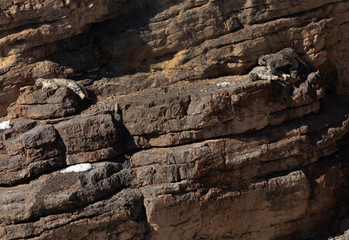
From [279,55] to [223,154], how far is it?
3.14 metres

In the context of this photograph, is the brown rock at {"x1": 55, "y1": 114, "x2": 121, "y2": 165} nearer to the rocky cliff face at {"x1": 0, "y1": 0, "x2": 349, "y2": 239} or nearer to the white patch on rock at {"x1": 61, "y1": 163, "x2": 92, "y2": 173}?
the rocky cliff face at {"x1": 0, "y1": 0, "x2": 349, "y2": 239}

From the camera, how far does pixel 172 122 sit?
12.0 metres

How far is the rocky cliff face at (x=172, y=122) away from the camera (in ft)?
37.9

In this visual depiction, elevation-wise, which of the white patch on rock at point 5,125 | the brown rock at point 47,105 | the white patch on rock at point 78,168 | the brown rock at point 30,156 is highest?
the brown rock at point 47,105

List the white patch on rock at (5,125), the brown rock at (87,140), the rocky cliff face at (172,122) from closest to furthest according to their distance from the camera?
the rocky cliff face at (172,122)
the brown rock at (87,140)
the white patch on rock at (5,125)

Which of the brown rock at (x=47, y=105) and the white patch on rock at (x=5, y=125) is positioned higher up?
the brown rock at (x=47, y=105)

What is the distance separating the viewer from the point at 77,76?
13.5 m

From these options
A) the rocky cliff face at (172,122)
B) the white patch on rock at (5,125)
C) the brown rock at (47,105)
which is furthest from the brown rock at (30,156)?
the brown rock at (47,105)

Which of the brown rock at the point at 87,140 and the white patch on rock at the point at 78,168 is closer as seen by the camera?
the white patch on rock at the point at 78,168

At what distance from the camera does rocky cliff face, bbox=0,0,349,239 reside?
11562 millimetres

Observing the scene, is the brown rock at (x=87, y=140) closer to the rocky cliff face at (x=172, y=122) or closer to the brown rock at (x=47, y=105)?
the rocky cliff face at (x=172, y=122)

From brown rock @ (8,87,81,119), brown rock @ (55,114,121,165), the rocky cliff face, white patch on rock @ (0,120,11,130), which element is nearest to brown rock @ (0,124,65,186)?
the rocky cliff face

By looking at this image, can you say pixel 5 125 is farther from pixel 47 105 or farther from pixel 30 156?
pixel 30 156

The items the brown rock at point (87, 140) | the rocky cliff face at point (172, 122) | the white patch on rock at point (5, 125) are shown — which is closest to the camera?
the rocky cliff face at point (172, 122)
